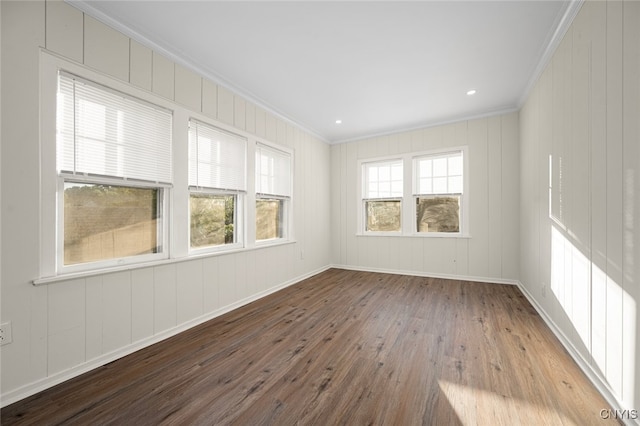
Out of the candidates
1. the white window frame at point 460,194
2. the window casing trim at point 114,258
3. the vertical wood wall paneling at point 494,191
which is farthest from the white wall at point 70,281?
the vertical wood wall paneling at point 494,191

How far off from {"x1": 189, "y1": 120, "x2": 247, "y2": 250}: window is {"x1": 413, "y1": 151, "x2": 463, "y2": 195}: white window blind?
3.25 meters

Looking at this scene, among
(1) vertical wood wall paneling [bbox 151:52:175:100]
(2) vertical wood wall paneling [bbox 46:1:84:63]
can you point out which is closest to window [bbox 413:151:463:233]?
(1) vertical wood wall paneling [bbox 151:52:175:100]

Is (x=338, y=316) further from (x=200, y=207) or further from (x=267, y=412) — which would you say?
(x=200, y=207)

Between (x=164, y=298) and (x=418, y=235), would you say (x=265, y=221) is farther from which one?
(x=418, y=235)

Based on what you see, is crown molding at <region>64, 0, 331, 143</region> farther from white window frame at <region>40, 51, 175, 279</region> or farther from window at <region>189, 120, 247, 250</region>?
window at <region>189, 120, 247, 250</region>

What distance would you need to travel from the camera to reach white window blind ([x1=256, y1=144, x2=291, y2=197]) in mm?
3746

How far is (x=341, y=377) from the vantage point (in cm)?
183

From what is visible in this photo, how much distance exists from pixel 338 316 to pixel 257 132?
2715mm

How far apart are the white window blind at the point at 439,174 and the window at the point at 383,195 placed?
0.36 m

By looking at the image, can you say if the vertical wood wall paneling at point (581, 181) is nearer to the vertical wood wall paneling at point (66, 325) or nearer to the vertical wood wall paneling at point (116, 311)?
the vertical wood wall paneling at point (116, 311)

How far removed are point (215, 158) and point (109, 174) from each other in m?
1.10

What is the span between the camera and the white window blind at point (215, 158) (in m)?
2.78

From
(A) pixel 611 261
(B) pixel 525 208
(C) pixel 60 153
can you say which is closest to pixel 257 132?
(C) pixel 60 153

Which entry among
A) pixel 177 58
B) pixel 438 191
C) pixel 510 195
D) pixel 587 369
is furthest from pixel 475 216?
pixel 177 58
